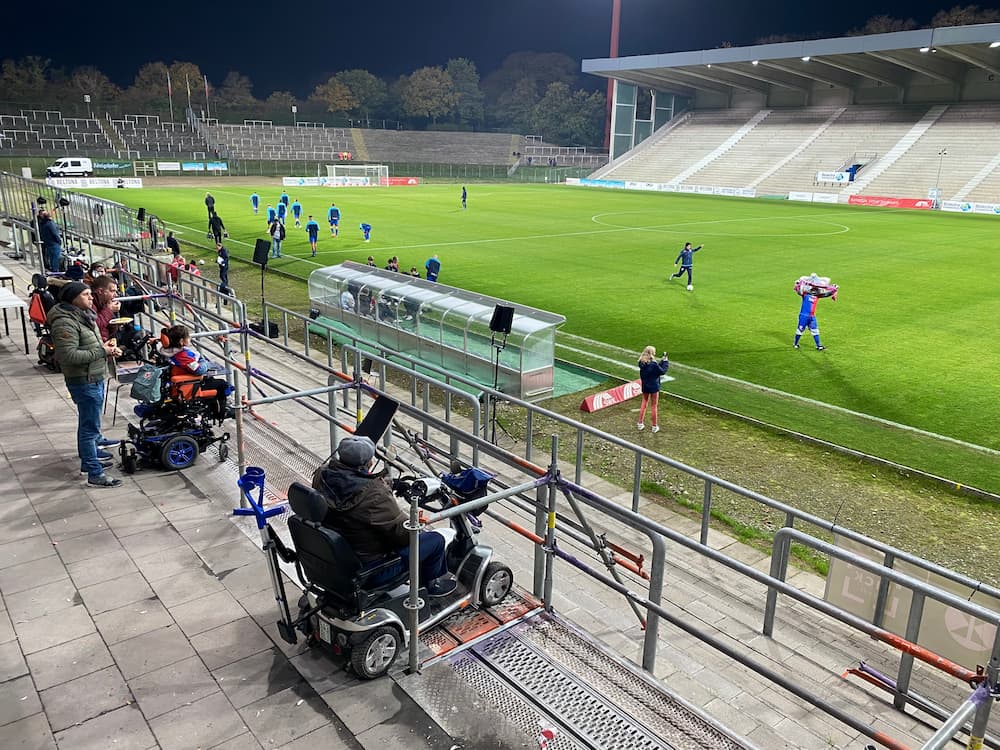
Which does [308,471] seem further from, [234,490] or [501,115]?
[501,115]

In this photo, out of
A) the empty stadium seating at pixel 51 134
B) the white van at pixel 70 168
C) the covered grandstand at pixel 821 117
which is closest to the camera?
the covered grandstand at pixel 821 117

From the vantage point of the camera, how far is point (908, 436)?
12.7 metres

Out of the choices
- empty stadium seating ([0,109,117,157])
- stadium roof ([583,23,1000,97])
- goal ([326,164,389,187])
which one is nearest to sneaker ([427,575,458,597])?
stadium roof ([583,23,1000,97])

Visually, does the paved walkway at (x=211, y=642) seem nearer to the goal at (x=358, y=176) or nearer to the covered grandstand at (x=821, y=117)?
the covered grandstand at (x=821, y=117)

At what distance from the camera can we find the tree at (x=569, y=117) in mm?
120562

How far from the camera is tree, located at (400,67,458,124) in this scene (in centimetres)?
12788

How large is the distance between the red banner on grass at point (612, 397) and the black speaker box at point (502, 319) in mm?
1993

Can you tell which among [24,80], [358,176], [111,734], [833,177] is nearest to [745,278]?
[111,734]

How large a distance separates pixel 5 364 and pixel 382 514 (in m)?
10.6

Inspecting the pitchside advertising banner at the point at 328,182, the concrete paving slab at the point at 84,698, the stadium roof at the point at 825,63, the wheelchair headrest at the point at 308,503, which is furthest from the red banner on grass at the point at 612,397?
the pitchside advertising banner at the point at 328,182

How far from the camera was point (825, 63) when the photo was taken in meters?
69.5

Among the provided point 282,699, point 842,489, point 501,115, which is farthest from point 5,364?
point 501,115

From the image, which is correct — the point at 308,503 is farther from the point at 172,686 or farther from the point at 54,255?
the point at 54,255

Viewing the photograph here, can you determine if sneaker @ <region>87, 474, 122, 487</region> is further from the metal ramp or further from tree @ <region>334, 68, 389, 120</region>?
tree @ <region>334, 68, 389, 120</region>
